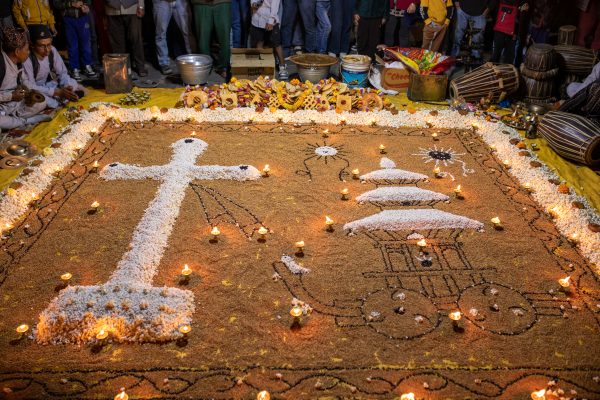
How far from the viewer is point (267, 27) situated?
9211mm

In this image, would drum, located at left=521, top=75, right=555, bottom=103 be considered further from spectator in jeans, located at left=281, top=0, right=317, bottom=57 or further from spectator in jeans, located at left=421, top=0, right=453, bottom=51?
spectator in jeans, located at left=281, top=0, right=317, bottom=57

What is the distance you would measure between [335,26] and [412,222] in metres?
6.74

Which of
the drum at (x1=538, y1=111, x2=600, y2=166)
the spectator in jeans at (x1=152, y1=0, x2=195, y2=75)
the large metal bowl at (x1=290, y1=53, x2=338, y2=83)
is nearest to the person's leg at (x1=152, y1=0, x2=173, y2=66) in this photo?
the spectator in jeans at (x1=152, y1=0, x2=195, y2=75)

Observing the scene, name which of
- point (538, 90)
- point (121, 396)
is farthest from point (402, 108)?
point (121, 396)

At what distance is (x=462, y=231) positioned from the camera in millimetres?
4504

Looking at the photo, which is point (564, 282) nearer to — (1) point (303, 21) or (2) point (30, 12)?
(1) point (303, 21)

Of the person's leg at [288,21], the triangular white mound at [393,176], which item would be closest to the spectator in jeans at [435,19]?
the person's leg at [288,21]

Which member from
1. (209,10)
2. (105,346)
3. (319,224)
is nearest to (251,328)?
(105,346)

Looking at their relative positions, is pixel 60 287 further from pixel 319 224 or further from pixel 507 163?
pixel 507 163

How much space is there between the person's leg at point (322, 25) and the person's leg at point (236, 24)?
1.60 meters

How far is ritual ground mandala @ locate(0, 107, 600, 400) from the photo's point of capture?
10.1 feet

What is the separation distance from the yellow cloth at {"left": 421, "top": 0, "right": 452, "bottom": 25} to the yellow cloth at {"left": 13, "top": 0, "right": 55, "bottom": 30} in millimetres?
6873

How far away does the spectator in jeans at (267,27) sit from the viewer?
9.14 metres

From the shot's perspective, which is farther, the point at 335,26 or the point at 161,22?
the point at 335,26
